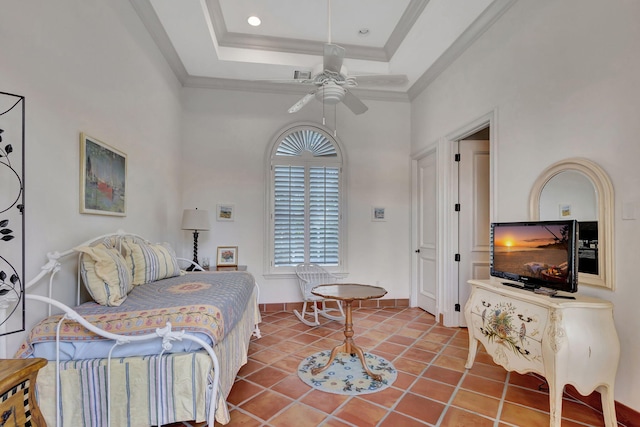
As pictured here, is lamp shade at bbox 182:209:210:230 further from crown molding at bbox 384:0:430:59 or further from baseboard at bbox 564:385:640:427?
baseboard at bbox 564:385:640:427

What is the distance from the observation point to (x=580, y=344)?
6.00 ft

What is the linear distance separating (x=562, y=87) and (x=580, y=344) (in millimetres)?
1808

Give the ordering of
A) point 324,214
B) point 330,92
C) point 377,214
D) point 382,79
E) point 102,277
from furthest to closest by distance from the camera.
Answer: point 377,214 < point 324,214 < point 382,79 < point 330,92 < point 102,277

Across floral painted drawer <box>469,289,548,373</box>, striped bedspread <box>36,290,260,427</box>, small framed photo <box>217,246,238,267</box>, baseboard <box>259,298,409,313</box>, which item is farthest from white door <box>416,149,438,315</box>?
striped bedspread <box>36,290,260,427</box>

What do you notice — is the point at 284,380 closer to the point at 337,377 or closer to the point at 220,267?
the point at 337,377

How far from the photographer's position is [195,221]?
3.83 m

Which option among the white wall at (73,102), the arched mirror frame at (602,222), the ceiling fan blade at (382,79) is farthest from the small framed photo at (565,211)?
the white wall at (73,102)

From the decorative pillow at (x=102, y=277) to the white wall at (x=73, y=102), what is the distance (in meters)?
0.21

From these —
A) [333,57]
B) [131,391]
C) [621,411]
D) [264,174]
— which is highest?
[333,57]

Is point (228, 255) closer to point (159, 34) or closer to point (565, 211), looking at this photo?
point (159, 34)

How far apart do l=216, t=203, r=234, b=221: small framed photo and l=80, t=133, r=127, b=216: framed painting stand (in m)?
1.67

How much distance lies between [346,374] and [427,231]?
2.51 metres

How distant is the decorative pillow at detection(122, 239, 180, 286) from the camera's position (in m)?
2.51

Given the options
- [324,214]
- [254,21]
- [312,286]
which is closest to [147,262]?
[312,286]
